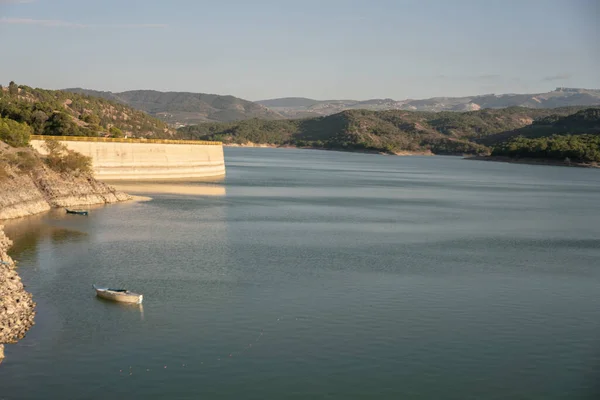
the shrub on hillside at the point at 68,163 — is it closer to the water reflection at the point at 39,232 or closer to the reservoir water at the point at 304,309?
the reservoir water at the point at 304,309

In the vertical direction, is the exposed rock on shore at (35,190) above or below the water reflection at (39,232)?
above

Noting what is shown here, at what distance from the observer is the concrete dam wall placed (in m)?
81.2

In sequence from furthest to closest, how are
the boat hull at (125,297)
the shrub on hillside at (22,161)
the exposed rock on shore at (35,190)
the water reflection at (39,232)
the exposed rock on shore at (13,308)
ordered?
the shrub on hillside at (22,161) < the exposed rock on shore at (35,190) < the water reflection at (39,232) < the boat hull at (125,297) < the exposed rock on shore at (13,308)

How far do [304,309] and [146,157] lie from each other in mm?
66640

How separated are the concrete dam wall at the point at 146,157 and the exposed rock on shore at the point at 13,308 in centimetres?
4514

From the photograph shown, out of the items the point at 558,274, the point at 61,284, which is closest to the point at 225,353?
the point at 61,284

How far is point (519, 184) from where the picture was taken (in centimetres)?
11075

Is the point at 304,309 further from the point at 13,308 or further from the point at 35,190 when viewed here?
the point at 35,190

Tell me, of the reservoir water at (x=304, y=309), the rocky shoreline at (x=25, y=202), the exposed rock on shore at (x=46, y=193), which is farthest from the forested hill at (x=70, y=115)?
the reservoir water at (x=304, y=309)

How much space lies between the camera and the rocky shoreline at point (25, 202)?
78.8ft

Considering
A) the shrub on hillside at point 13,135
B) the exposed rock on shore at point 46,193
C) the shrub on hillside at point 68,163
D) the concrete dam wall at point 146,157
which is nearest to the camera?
the exposed rock on shore at point 46,193

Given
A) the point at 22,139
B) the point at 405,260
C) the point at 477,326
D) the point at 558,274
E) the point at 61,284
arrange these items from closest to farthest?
the point at 477,326
the point at 61,284
the point at 558,274
the point at 405,260
the point at 22,139

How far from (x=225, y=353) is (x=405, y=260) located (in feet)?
61.8

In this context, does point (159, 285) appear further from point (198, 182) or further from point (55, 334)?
point (198, 182)
